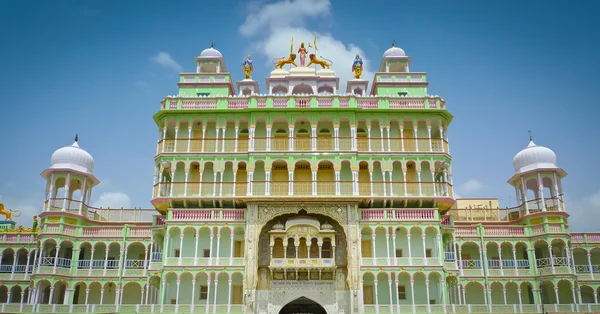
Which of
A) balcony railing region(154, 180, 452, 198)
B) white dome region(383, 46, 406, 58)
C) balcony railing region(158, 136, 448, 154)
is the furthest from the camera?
white dome region(383, 46, 406, 58)

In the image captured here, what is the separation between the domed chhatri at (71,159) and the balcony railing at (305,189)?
9.77m

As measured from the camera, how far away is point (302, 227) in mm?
43562

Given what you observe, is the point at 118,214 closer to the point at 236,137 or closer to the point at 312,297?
the point at 236,137

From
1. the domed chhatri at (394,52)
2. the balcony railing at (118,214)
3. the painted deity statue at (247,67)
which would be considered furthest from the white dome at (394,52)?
the balcony railing at (118,214)

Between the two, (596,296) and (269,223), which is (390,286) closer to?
(269,223)

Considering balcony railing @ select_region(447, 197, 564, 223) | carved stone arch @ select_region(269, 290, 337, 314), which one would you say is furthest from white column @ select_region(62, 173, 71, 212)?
balcony railing @ select_region(447, 197, 564, 223)

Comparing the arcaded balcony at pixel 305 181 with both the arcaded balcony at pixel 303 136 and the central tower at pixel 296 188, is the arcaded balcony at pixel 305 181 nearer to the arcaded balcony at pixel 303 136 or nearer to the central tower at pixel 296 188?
the central tower at pixel 296 188

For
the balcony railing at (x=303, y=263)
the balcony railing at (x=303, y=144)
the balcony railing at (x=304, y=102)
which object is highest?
the balcony railing at (x=304, y=102)

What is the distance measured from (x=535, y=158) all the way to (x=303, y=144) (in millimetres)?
22457

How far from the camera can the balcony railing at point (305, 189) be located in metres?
44.8

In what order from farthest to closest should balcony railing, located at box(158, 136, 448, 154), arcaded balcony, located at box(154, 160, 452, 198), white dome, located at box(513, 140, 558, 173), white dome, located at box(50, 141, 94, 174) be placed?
white dome, located at box(50, 141, 94, 174) < white dome, located at box(513, 140, 558, 173) < balcony railing, located at box(158, 136, 448, 154) < arcaded balcony, located at box(154, 160, 452, 198)

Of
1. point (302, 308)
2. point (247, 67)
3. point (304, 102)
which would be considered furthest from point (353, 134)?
point (302, 308)

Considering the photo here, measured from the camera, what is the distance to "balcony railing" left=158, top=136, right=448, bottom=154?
153 ft

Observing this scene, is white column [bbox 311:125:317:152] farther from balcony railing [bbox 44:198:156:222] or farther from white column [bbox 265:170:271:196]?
balcony railing [bbox 44:198:156:222]
